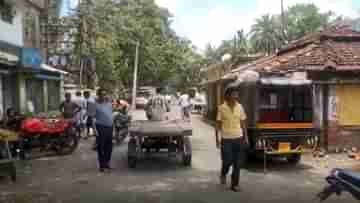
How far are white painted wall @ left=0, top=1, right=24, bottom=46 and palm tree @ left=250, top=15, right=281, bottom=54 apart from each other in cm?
3356

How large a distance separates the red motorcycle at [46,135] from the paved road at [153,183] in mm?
526

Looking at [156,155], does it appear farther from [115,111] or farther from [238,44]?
[238,44]

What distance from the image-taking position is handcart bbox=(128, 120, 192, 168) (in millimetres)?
8883

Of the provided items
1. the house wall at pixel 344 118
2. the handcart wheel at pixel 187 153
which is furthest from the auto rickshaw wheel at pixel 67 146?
the house wall at pixel 344 118

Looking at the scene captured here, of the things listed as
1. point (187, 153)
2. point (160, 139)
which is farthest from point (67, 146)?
point (187, 153)

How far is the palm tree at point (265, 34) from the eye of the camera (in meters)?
46.7

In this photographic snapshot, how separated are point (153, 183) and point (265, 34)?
42925mm

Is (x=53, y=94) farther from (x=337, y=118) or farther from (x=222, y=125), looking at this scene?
(x=222, y=125)

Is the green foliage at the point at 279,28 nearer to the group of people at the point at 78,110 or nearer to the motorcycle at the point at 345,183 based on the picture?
the group of people at the point at 78,110

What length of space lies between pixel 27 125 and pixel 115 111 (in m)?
4.16

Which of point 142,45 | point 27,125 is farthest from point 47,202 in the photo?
point 142,45

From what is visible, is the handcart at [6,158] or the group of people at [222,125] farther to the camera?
the handcart at [6,158]

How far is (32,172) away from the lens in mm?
8922

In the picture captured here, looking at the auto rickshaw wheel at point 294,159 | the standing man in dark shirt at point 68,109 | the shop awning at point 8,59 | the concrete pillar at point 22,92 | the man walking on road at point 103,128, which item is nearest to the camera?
the man walking on road at point 103,128
